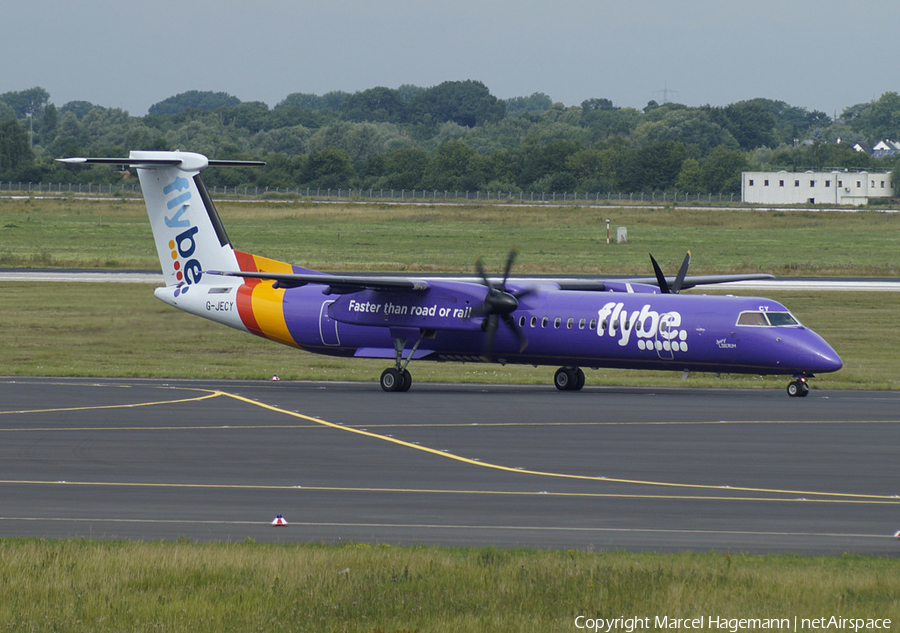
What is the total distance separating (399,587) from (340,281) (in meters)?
19.5

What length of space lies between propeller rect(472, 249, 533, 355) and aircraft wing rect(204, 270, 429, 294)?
76.7 inches

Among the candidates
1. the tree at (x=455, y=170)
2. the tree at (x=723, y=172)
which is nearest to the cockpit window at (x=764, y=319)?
the tree at (x=455, y=170)

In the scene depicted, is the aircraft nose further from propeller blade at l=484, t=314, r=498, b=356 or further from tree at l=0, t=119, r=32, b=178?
tree at l=0, t=119, r=32, b=178

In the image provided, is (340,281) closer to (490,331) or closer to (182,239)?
(490,331)

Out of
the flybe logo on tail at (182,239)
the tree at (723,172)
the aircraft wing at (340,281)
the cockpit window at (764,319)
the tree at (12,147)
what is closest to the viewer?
the cockpit window at (764,319)

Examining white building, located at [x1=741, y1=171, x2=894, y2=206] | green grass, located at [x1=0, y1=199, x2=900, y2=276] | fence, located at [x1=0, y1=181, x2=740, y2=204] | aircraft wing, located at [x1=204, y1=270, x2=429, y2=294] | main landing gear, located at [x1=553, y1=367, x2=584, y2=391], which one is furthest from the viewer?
white building, located at [x1=741, y1=171, x2=894, y2=206]

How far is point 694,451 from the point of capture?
22.0 meters

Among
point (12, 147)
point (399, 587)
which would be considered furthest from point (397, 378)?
point (12, 147)

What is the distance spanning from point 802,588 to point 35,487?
40.1ft

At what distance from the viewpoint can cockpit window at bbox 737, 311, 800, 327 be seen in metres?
29.7

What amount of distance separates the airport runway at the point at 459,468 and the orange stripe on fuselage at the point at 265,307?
314cm

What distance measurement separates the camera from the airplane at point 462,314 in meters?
29.8

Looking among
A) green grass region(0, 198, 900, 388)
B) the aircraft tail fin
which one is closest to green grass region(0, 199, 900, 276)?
green grass region(0, 198, 900, 388)

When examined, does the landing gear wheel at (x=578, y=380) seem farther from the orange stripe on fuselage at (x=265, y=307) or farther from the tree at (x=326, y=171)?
the tree at (x=326, y=171)
